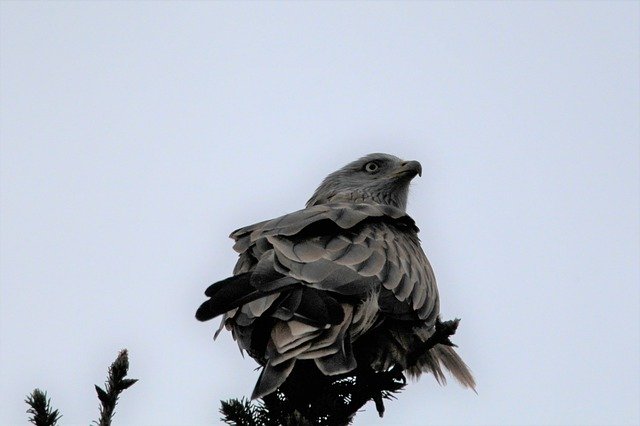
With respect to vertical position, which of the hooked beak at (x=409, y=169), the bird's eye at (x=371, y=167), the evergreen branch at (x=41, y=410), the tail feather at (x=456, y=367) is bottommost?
the evergreen branch at (x=41, y=410)

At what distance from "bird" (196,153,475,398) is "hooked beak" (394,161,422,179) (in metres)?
1.76

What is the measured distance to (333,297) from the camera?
529 cm

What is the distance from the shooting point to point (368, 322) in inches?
213

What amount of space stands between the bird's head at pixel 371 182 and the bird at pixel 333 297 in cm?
198

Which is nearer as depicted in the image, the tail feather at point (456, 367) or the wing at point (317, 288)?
the wing at point (317, 288)

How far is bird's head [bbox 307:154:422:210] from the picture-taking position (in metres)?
8.93

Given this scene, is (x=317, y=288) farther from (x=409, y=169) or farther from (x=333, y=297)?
(x=409, y=169)

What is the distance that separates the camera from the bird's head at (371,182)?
8930 mm

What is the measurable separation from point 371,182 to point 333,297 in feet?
12.9

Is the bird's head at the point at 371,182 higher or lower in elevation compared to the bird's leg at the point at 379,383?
higher

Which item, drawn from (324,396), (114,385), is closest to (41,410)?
(114,385)

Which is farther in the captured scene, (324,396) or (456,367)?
(456,367)

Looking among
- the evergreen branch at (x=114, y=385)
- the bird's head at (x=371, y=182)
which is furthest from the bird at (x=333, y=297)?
the bird's head at (x=371, y=182)

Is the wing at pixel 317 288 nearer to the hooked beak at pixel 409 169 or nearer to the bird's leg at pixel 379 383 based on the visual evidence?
the bird's leg at pixel 379 383
